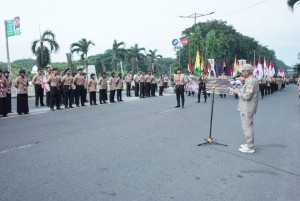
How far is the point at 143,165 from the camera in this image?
5.93 m

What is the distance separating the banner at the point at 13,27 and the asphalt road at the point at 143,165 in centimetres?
1937

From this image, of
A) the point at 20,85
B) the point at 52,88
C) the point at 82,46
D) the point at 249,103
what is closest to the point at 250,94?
the point at 249,103

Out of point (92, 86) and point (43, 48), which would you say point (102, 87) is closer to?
point (92, 86)

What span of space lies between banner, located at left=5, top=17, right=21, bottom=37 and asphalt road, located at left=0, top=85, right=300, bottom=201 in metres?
19.4

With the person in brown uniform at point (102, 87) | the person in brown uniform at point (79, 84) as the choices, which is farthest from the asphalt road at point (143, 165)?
the person in brown uniform at point (102, 87)

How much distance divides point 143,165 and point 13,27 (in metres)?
25.3

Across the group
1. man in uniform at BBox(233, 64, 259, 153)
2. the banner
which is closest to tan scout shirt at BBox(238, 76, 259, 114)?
man in uniform at BBox(233, 64, 259, 153)

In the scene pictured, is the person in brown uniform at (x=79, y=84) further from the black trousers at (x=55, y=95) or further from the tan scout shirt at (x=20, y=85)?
the tan scout shirt at (x=20, y=85)

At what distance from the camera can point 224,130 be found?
388 inches

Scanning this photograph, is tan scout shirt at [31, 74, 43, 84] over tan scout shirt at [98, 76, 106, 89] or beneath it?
over

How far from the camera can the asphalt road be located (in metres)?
4.58

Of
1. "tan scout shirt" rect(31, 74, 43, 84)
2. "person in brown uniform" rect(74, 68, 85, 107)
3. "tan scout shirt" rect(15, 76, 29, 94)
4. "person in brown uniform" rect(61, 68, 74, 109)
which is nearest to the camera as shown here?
"tan scout shirt" rect(15, 76, 29, 94)

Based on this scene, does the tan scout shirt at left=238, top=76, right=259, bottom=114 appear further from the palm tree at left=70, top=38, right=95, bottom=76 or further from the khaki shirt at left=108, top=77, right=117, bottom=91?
the palm tree at left=70, top=38, right=95, bottom=76

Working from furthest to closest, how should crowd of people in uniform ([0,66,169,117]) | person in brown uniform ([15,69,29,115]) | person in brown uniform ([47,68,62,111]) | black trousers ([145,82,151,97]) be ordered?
black trousers ([145,82,151,97])
person in brown uniform ([47,68,62,111])
person in brown uniform ([15,69,29,115])
crowd of people in uniform ([0,66,169,117])
